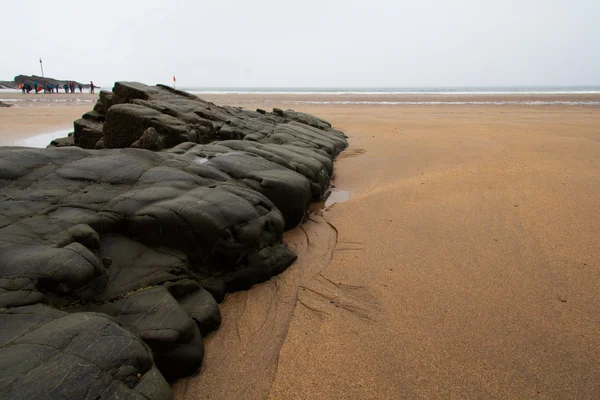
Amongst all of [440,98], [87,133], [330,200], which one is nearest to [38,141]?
[87,133]

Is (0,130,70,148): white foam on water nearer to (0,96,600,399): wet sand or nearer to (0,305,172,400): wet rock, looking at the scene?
(0,96,600,399): wet sand

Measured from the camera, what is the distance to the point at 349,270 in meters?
3.60

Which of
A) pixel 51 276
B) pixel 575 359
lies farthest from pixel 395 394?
pixel 51 276

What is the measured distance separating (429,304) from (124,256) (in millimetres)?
2476

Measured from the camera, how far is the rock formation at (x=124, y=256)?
188cm

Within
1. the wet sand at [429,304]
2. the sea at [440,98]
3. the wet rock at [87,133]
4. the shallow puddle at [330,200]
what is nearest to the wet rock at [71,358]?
the wet sand at [429,304]

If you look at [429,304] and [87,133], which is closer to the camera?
[429,304]

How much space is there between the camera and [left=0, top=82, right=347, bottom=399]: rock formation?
1877mm

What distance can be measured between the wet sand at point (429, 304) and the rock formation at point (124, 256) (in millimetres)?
317

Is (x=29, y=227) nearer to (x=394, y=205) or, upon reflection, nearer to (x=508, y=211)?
(x=394, y=205)

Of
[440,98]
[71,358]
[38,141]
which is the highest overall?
[440,98]

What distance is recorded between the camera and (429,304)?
119 inches

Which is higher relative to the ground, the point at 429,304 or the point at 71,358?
the point at 71,358

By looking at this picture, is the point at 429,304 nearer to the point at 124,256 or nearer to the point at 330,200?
the point at 124,256
